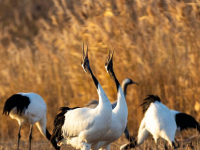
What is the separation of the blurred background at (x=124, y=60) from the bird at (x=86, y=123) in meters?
2.63

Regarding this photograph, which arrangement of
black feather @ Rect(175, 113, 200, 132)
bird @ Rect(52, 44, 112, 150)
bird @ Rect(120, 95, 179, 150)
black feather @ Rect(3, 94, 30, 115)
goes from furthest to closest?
black feather @ Rect(3, 94, 30, 115), black feather @ Rect(175, 113, 200, 132), bird @ Rect(120, 95, 179, 150), bird @ Rect(52, 44, 112, 150)

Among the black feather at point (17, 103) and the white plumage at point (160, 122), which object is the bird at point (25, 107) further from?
the white plumage at point (160, 122)

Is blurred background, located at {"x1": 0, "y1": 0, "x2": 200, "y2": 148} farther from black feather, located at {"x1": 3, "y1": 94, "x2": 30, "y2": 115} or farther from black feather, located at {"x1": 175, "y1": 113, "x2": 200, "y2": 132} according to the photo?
black feather, located at {"x1": 3, "y1": 94, "x2": 30, "y2": 115}

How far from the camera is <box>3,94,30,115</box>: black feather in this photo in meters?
7.36

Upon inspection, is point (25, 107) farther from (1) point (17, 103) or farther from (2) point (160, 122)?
(2) point (160, 122)

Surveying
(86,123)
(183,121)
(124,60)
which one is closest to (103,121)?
(86,123)

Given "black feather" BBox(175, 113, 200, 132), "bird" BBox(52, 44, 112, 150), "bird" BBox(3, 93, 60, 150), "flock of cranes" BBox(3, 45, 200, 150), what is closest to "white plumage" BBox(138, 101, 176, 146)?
"flock of cranes" BBox(3, 45, 200, 150)

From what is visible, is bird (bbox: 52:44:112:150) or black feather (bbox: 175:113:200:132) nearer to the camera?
bird (bbox: 52:44:112:150)

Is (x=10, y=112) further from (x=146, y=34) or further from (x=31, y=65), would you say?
(x=146, y=34)

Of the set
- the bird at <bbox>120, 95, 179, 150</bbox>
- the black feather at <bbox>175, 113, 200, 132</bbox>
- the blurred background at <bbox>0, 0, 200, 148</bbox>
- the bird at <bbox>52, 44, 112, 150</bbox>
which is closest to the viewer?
the bird at <bbox>52, 44, 112, 150</bbox>

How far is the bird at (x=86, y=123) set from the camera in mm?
5168

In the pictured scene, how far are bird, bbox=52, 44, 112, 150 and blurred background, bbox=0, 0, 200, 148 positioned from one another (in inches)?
104

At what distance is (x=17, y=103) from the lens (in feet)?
24.2

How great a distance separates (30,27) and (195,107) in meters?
13.8
